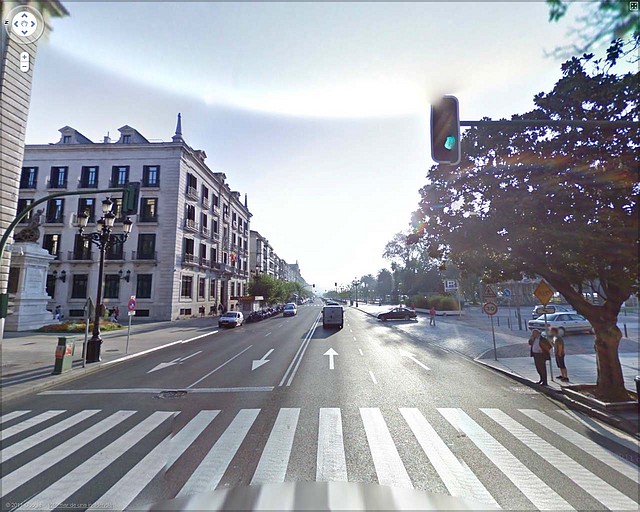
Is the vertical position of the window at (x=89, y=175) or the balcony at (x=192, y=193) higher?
the window at (x=89, y=175)

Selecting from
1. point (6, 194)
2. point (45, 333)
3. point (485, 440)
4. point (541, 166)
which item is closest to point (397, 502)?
point (485, 440)

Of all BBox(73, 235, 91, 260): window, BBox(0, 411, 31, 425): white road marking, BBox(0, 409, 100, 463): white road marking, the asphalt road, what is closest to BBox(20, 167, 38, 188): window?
BBox(73, 235, 91, 260): window

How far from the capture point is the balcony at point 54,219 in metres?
34.5

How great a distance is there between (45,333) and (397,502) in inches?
1101

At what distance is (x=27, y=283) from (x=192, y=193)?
18.8 meters

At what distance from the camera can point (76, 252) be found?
3416 cm

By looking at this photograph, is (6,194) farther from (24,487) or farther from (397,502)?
(397,502)

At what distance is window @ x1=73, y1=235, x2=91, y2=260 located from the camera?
3399 cm

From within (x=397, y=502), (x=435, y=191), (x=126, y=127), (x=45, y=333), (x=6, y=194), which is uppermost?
(x=126, y=127)

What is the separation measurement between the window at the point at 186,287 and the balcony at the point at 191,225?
5.75 m

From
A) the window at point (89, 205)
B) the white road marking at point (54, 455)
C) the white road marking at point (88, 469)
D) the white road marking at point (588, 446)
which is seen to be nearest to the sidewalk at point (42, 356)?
the white road marking at point (54, 455)

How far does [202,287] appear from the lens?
1614 inches

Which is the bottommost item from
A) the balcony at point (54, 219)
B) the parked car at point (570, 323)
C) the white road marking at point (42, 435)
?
the white road marking at point (42, 435)

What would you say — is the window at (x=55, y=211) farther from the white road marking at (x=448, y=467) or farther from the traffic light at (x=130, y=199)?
the white road marking at (x=448, y=467)
